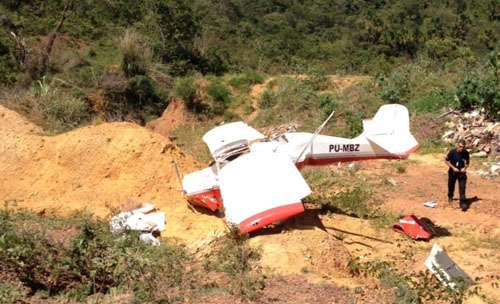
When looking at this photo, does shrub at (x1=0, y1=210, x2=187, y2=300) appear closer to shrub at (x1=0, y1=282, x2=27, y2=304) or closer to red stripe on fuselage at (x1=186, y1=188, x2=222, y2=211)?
shrub at (x1=0, y1=282, x2=27, y2=304)

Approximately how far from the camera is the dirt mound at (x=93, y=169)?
31.9 feet

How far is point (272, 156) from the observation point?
851 centimetres

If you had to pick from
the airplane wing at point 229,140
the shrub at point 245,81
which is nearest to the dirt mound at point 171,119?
the shrub at point 245,81

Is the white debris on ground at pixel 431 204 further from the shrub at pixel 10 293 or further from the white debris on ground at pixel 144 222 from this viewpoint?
the shrub at pixel 10 293

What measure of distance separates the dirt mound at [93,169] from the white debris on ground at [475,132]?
7.49m

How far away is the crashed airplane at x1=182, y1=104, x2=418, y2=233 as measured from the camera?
315 inches

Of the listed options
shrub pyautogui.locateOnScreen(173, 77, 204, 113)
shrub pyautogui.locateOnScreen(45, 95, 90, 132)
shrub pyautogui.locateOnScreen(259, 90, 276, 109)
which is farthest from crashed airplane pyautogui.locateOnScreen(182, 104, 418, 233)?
shrub pyautogui.locateOnScreen(173, 77, 204, 113)

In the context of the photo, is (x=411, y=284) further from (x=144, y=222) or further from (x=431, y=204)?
(x=144, y=222)

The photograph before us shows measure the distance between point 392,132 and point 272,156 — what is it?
77.2 inches

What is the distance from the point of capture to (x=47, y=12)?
36.6 metres

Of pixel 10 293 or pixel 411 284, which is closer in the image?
pixel 10 293

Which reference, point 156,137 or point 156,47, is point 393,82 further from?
point 156,47

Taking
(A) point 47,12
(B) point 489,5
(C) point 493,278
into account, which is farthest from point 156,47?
(B) point 489,5

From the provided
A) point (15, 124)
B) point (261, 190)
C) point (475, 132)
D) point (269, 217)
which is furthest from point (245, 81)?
point (269, 217)
